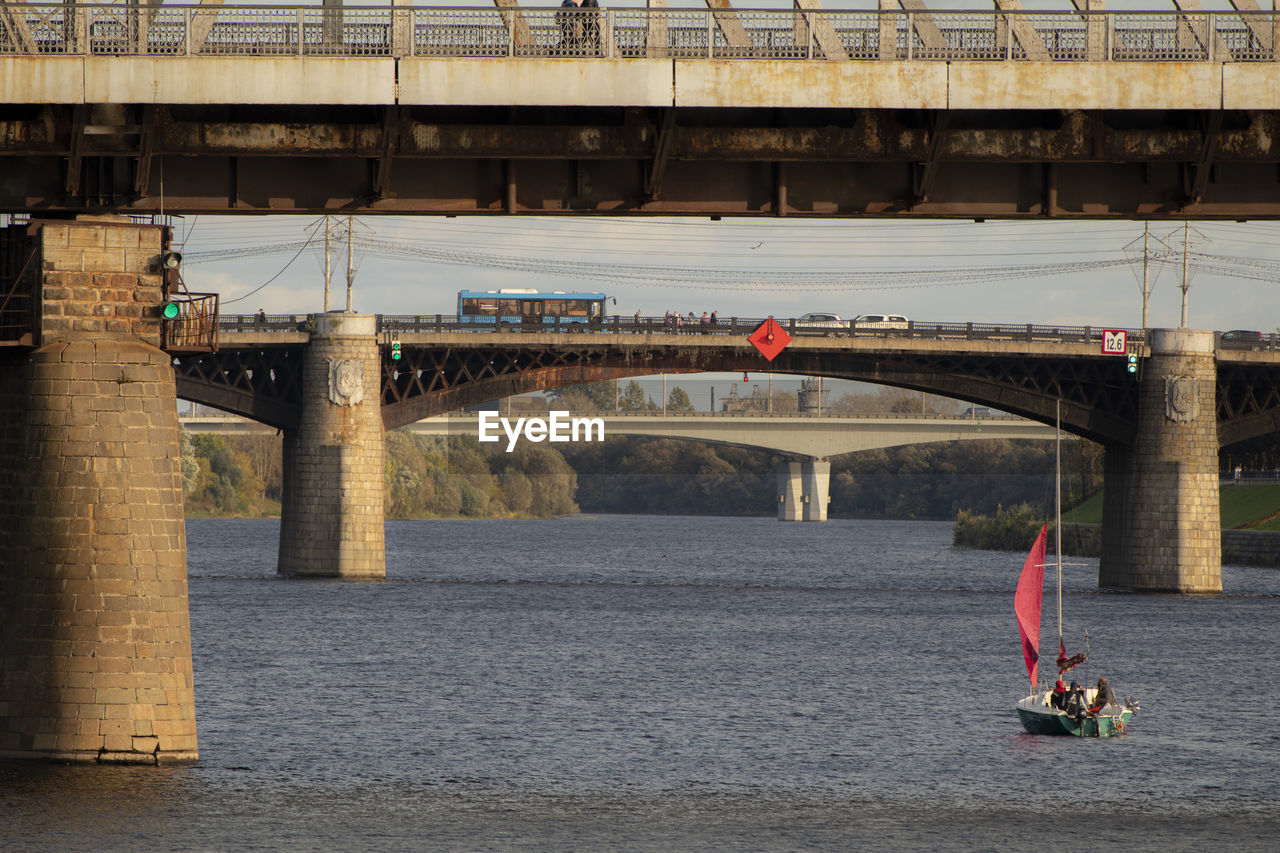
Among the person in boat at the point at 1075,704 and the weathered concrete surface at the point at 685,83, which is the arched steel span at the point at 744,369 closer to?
the person in boat at the point at 1075,704

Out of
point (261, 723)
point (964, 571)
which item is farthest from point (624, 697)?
point (964, 571)

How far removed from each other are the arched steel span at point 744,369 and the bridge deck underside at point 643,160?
2170 inches

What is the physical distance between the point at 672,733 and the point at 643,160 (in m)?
17.9

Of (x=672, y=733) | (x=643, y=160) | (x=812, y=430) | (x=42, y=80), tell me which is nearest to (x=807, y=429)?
(x=812, y=430)

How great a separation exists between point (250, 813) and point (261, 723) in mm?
12454

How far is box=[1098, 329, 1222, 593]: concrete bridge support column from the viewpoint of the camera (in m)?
86.7

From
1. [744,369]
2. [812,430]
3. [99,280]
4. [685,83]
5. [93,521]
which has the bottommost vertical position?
[93,521]

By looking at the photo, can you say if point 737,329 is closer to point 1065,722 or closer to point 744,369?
point 744,369

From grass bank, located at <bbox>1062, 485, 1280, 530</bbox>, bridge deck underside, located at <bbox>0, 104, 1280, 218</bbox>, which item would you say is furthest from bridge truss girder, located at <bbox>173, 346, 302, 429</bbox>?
grass bank, located at <bbox>1062, 485, 1280, 530</bbox>

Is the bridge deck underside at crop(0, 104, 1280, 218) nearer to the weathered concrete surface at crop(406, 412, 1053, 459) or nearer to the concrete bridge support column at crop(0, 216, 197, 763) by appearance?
the concrete bridge support column at crop(0, 216, 197, 763)

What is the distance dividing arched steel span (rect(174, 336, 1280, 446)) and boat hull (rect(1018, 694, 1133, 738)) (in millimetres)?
43318

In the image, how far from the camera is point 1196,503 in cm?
8656

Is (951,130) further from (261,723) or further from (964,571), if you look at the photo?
(964,571)

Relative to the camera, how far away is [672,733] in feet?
140
